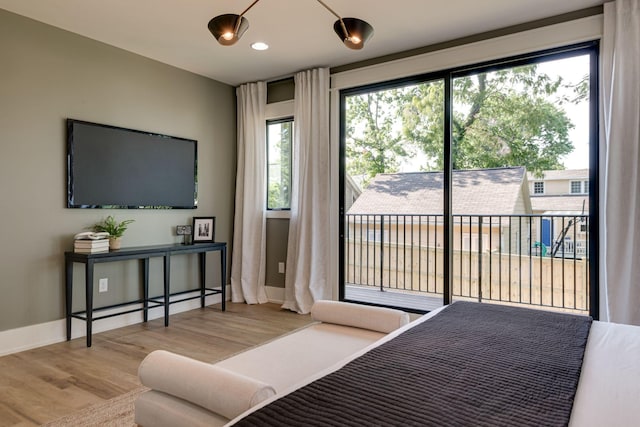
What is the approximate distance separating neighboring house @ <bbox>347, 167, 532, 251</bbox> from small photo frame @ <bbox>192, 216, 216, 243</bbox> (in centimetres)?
170

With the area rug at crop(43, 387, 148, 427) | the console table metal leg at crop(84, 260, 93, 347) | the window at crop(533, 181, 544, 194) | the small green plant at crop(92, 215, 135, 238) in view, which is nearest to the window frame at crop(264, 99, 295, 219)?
the small green plant at crop(92, 215, 135, 238)

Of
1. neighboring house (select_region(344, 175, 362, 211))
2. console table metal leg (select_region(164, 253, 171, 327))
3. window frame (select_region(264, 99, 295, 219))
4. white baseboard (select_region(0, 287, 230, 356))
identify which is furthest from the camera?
window frame (select_region(264, 99, 295, 219))

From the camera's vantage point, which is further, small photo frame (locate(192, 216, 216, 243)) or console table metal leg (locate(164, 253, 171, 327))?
small photo frame (locate(192, 216, 216, 243))

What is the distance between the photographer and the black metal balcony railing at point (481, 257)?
13.1 ft

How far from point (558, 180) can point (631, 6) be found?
1329 millimetres

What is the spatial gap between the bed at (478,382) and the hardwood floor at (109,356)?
5.76 ft

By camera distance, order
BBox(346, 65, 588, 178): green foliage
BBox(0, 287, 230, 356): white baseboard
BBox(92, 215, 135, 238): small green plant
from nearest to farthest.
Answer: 1. BBox(0, 287, 230, 356): white baseboard
2. BBox(346, 65, 588, 178): green foliage
3. BBox(92, 215, 135, 238): small green plant

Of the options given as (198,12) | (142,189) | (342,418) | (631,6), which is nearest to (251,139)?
(142,189)

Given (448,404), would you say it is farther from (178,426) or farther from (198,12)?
(198,12)

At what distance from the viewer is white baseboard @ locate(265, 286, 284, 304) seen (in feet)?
15.4

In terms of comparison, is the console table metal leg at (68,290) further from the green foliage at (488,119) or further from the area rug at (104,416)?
the green foliage at (488,119)

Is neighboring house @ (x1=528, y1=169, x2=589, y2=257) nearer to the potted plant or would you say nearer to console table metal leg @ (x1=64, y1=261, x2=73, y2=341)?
the potted plant

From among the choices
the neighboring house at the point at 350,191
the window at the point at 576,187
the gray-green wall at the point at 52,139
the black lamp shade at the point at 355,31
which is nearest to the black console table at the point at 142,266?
the gray-green wall at the point at 52,139

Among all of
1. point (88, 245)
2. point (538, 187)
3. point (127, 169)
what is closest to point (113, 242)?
point (88, 245)
